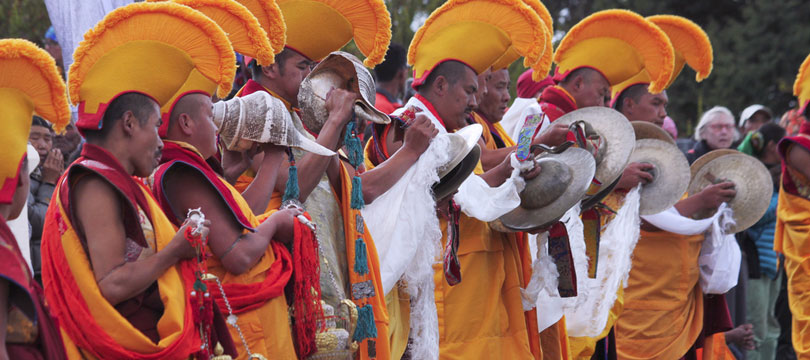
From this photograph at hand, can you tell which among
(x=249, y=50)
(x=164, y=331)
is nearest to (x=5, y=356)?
(x=164, y=331)

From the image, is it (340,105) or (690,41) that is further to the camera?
(690,41)

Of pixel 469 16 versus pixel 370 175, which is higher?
pixel 469 16

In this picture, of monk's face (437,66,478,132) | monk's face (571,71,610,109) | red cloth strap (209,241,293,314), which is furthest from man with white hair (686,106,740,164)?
red cloth strap (209,241,293,314)

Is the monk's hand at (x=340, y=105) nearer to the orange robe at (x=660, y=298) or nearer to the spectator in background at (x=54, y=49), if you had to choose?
the orange robe at (x=660, y=298)

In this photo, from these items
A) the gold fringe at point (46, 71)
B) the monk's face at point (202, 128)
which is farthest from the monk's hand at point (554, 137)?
the gold fringe at point (46, 71)

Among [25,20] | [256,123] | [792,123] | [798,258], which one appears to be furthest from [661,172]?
[25,20]

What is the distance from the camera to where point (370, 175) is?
4789mm

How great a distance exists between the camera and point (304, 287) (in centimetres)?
386

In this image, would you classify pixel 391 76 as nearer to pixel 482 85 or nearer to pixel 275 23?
pixel 482 85

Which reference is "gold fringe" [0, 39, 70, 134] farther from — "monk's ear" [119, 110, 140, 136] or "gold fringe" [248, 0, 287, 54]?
"gold fringe" [248, 0, 287, 54]

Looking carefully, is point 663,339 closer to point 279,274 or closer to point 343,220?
point 343,220

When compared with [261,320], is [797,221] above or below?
below

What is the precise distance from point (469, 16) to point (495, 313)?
169cm

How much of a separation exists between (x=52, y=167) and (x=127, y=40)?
9.38ft
